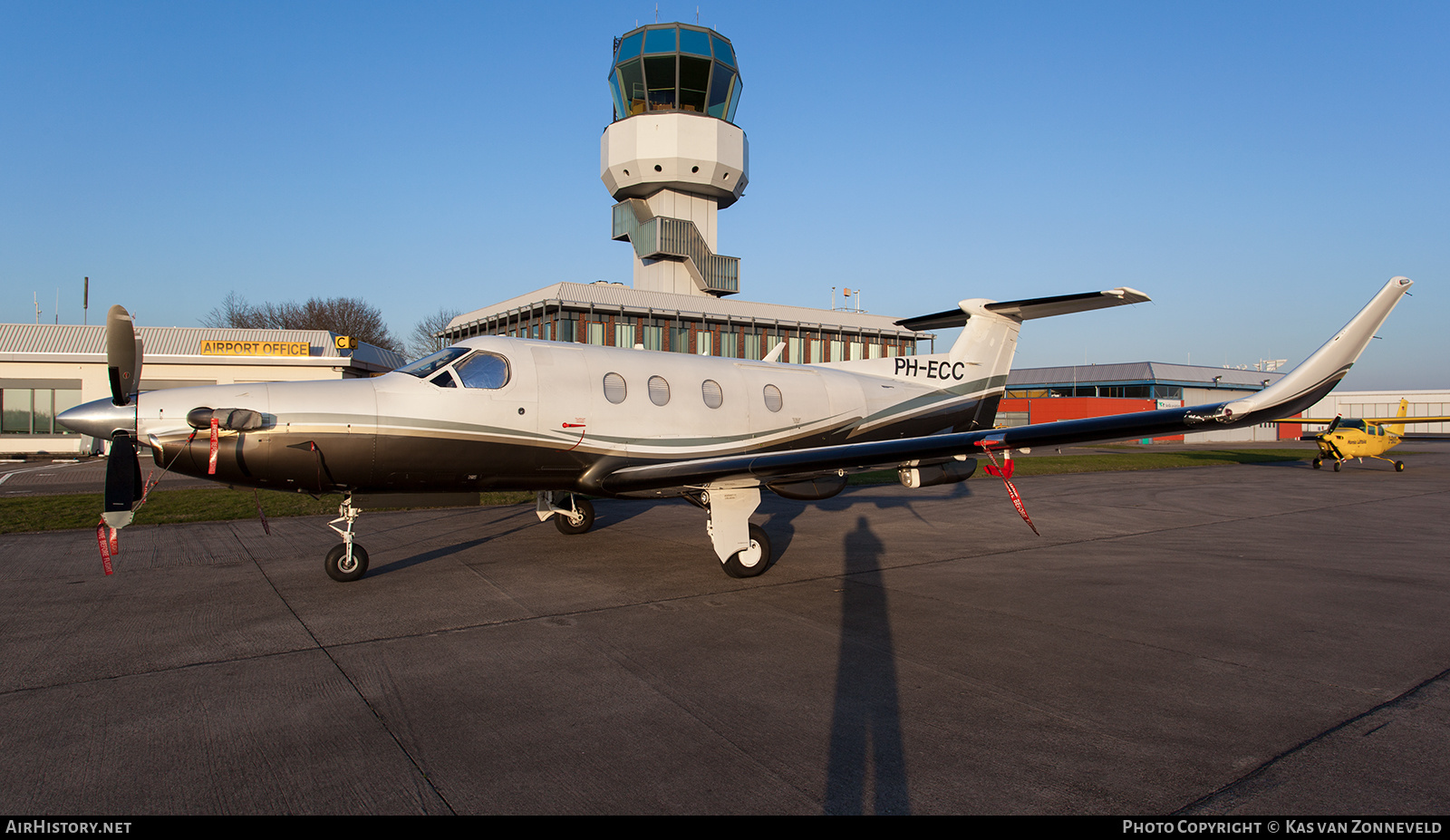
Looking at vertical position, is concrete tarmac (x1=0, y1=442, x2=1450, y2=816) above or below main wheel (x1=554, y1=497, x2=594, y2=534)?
below

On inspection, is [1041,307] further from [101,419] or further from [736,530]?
[101,419]

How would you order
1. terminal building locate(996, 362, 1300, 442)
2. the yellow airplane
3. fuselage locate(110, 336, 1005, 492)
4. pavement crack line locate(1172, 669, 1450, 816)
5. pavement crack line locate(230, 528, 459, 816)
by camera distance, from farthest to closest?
terminal building locate(996, 362, 1300, 442) → the yellow airplane → fuselage locate(110, 336, 1005, 492) → pavement crack line locate(230, 528, 459, 816) → pavement crack line locate(1172, 669, 1450, 816)

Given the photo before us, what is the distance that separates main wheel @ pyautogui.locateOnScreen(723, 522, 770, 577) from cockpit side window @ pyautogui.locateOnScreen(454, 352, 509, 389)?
3545mm

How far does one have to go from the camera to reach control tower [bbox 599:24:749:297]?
44.9 metres

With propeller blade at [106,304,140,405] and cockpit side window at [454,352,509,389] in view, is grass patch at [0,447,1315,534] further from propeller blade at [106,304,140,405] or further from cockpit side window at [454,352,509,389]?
propeller blade at [106,304,140,405]

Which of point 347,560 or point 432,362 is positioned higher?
point 432,362

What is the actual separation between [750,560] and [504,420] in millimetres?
3479

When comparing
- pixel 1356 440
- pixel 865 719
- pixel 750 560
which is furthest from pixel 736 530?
pixel 1356 440

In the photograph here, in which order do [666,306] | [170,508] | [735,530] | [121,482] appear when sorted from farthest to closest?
[666,306]
[170,508]
[735,530]
[121,482]

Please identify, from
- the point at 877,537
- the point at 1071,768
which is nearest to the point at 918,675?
the point at 1071,768

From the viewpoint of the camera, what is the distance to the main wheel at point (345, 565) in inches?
332

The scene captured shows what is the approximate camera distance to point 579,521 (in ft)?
39.2

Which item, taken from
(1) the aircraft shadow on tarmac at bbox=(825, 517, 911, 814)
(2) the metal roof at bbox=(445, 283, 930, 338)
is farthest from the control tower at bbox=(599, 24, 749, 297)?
(1) the aircraft shadow on tarmac at bbox=(825, 517, 911, 814)

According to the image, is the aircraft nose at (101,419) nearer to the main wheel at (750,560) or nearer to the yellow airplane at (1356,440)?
the main wheel at (750,560)
